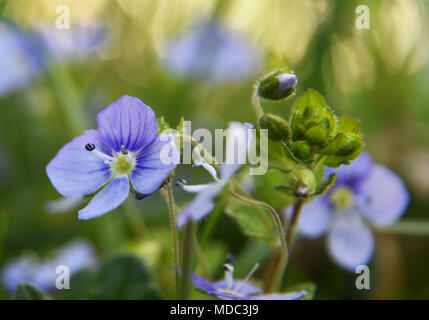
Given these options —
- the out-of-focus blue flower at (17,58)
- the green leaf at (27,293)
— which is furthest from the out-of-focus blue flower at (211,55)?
the green leaf at (27,293)

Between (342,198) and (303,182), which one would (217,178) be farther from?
(342,198)

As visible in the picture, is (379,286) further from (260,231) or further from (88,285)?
(88,285)

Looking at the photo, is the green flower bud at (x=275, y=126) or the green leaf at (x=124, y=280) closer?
the green flower bud at (x=275, y=126)

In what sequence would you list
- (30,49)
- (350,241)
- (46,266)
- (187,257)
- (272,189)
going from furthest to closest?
1. (30,49)
2. (46,266)
3. (350,241)
4. (272,189)
5. (187,257)

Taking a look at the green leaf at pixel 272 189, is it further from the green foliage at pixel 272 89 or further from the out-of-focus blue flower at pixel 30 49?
the out-of-focus blue flower at pixel 30 49

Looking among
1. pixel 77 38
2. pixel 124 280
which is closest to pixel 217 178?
pixel 124 280

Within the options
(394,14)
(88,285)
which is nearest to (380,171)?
(88,285)
